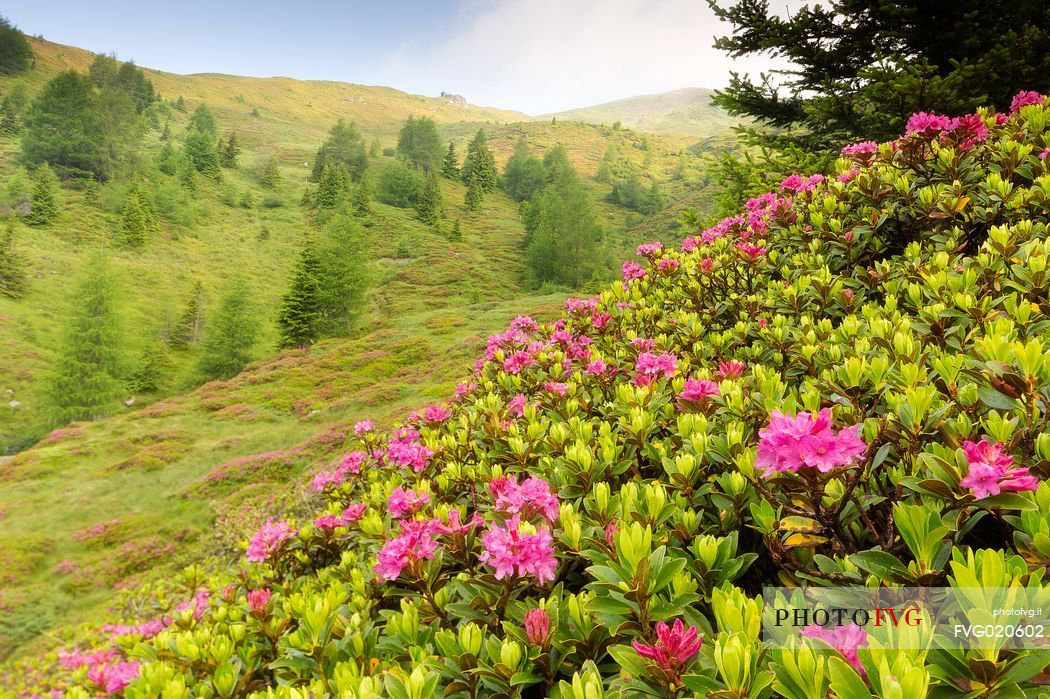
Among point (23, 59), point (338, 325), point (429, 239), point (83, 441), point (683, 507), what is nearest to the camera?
point (683, 507)

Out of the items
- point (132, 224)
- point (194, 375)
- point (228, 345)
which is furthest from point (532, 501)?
point (132, 224)

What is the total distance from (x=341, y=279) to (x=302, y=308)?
4.27 metres

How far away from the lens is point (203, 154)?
6406 centimetres

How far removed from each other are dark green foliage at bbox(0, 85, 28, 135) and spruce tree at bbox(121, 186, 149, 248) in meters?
30.2

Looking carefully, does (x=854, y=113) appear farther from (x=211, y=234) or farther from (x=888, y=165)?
(x=211, y=234)

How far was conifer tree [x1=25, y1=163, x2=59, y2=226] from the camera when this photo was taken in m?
46.3

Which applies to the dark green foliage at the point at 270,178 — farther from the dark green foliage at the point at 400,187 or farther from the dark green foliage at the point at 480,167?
the dark green foliage at the point at 480,167

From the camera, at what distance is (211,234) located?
55.2 m

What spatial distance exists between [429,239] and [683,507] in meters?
60.8

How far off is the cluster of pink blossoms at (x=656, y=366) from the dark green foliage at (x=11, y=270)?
5341 cm

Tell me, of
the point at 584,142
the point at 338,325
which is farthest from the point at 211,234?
the point at 584,142

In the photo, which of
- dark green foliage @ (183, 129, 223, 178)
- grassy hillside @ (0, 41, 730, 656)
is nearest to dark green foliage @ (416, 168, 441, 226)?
grassy hillside @ (0, 41, 730, 656)

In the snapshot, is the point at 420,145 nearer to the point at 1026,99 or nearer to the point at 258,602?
the point at 1026,99

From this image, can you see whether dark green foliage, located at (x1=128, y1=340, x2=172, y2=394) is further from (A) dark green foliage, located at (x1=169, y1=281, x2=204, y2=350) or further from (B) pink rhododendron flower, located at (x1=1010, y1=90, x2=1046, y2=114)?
(B) pink rhododendron flower, located at (x1=1010, y1=90, x2=1046, y2=114)
